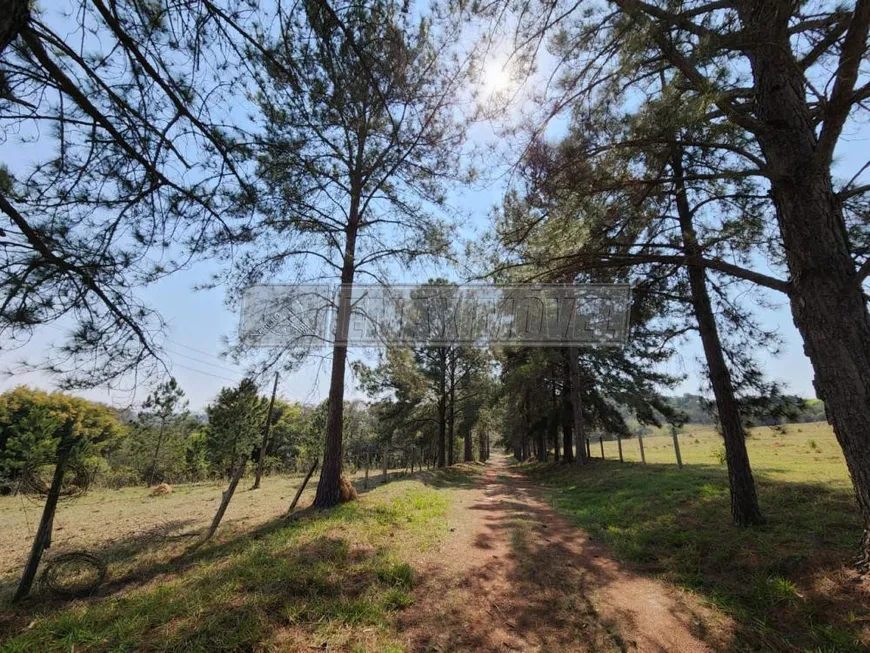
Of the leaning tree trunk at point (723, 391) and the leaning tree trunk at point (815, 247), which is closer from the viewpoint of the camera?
the leaning tree trunk at point (815, 247)

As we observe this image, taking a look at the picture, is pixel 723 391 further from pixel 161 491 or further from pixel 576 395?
pixel 161 491

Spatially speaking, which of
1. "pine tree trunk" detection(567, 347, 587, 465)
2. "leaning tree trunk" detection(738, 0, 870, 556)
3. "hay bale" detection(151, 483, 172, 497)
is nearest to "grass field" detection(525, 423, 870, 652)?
"leaning tree trunk" detection(738, 0, 870, 556)

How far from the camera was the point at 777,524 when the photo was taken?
172 inches

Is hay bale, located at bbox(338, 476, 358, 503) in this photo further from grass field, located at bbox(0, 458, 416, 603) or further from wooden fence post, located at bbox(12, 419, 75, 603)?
wooden fence post, located at bbox(12, 419, 75, 603)

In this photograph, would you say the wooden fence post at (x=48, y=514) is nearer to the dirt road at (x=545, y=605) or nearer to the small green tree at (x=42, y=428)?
the small green tree at (x=42, y=428)

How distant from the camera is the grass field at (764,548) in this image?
102 inches

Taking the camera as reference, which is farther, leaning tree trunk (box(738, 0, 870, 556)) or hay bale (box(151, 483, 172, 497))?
hay bale (box(151, 483, 172, 497))

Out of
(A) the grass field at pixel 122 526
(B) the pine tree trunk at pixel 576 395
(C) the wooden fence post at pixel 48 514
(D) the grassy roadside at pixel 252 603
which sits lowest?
(A) the grass field at pixel 122 526

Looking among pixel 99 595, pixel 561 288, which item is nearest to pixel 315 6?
pixel 561 288

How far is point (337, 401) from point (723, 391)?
6729mm

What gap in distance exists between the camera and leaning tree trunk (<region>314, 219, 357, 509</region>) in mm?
7211

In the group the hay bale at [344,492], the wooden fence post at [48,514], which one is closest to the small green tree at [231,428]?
the hay bale at [344,492]

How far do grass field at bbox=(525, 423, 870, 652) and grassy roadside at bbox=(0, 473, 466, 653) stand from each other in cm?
283

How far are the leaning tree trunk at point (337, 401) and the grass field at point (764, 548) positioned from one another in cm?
480
